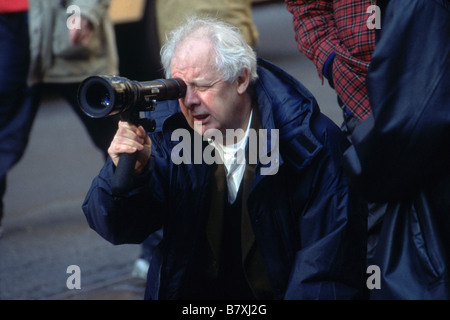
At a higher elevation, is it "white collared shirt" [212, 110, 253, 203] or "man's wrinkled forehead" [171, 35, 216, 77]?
"man's wrinkled forehead" [171, 35, 216, 77]

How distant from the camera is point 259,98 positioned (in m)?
2.72

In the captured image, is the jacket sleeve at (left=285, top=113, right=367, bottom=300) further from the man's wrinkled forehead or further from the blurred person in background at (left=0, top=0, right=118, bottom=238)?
the blurred person in background at (left=0, top=0, right=118, bottom=238)

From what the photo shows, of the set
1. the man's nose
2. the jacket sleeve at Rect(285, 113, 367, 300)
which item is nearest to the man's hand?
the man's nose

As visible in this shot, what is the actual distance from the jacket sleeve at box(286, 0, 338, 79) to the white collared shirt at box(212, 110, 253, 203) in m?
0.36

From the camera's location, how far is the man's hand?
7.93 ft

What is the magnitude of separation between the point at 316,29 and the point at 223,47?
1.42 feet

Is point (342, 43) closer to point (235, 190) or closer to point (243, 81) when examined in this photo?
point (243, 81)

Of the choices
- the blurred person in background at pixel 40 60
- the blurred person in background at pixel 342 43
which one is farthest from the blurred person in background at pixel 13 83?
the blurred person in background at pixel 342 43

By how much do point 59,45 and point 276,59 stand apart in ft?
21.1

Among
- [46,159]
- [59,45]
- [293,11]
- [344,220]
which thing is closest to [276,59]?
[46,159]

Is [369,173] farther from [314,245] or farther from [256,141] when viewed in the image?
[256,141]

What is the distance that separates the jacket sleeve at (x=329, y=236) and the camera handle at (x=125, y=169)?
0.57m

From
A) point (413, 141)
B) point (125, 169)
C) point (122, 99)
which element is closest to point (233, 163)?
point (125, 169)

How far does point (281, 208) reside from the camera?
2.59 meters
